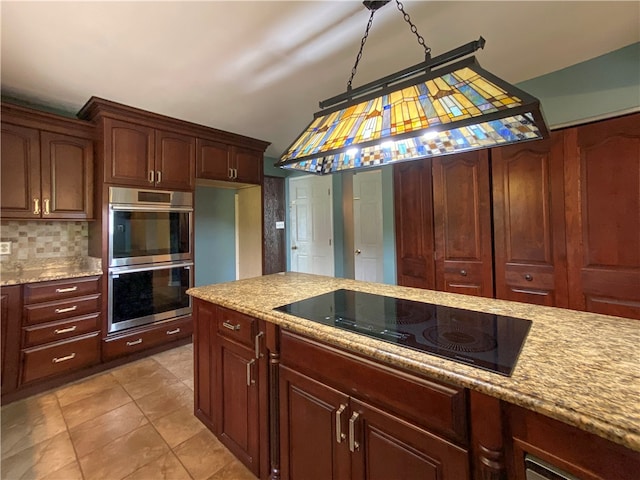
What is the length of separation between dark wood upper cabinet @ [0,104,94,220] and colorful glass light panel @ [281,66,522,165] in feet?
7.47

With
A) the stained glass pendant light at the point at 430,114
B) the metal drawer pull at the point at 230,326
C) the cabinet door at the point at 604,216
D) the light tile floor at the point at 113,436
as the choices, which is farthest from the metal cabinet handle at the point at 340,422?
the cabinet door at the point at 604,216

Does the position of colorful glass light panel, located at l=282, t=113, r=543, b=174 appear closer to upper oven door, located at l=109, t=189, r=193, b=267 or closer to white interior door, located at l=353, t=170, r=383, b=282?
upper oven door, located at l=109, t=189, r=193, b=267

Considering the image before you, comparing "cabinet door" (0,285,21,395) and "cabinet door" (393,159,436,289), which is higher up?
"cabinet door" (393,159,436,289)

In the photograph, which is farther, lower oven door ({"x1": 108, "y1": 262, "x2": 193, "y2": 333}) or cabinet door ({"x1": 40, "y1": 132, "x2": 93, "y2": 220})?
lower oven door ({"x1": 108, "y1": 262, "x2": 193, "y2": 333})

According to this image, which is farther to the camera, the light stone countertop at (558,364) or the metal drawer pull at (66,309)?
the metal drawer pull at (66,309)

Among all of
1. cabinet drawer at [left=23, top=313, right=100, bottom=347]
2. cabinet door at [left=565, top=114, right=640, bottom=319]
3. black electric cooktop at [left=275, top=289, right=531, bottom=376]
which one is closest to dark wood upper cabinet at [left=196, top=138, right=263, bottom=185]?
cabinet drawer at [left=23, top=313, right=100, bottom=347]

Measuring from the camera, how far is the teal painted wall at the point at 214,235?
12.6ft

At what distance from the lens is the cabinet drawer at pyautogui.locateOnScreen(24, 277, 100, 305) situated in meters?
2.12

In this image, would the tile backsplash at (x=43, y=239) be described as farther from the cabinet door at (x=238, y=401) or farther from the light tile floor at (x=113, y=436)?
the cabinet door at (x=238, y=401)

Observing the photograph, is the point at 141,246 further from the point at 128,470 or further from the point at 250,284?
the point at 128,470

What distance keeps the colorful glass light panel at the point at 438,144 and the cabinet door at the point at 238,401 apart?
40.6 inches

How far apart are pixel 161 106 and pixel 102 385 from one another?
2.46m

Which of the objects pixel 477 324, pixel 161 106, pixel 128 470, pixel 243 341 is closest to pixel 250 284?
pixel 243 341

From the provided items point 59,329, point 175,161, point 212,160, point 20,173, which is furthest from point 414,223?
point 20,173
